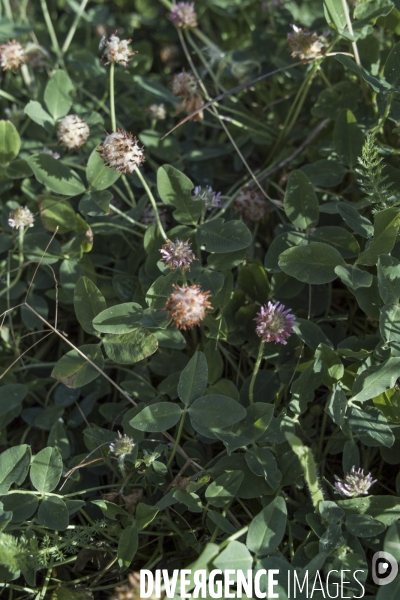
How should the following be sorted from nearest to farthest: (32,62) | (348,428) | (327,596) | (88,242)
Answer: (327,596) → (348,428) → (88,242) → (32,62)

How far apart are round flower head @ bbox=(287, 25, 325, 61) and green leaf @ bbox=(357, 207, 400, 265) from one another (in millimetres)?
551

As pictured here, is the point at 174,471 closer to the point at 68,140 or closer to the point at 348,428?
the point at 348,428

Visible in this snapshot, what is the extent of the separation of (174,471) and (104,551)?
0.78ft

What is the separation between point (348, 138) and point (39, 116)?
88 cm

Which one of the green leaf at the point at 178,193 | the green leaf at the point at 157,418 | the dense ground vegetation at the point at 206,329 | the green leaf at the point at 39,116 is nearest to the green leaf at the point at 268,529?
the dense ground vegetation at the point at 206,329

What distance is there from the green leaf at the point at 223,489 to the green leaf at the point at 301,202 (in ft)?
2.08

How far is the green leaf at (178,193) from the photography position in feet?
5.04

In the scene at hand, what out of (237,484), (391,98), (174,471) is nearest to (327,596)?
(237,484)

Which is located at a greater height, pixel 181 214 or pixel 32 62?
pixel 32 62

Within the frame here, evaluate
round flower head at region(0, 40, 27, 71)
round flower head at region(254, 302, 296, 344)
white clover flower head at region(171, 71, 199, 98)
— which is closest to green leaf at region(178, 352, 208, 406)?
round flower head at region(254, 302, 296, 344)

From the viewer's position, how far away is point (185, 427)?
1504 mm

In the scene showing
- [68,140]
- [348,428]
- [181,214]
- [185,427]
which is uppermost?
[68,140]

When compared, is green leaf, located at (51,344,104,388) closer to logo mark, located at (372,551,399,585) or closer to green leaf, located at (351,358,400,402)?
green leaf, located at (351,358,400,402)

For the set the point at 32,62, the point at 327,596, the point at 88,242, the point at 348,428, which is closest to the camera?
the point at 327,596
